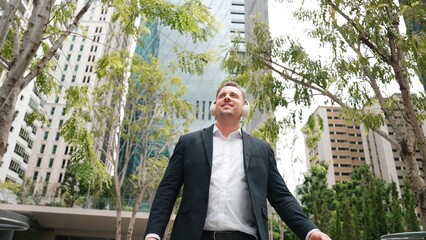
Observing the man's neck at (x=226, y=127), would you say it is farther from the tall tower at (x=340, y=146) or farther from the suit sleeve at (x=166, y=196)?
the tall tower at (x=340, y=146)

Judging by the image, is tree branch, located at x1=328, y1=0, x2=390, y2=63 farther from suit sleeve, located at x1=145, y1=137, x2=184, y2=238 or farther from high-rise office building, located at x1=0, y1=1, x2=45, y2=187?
Result: high-rise office building, located at x1=0, y1=1, x2=45, y2=187

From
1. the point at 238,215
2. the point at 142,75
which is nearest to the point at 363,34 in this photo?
the point at 238,215

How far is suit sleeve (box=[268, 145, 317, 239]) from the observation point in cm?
175

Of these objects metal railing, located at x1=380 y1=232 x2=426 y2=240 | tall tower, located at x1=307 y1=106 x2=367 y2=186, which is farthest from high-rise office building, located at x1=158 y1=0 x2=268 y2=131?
tall tower, located at x1=307 y1=106 x2=367 y2=186

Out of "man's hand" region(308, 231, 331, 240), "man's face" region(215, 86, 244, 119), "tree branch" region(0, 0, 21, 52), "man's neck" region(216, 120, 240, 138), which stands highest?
"tree branch" region(0, 0, 21, 52)

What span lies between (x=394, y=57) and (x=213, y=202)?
421 centimetres

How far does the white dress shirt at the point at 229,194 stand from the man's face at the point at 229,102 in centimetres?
21

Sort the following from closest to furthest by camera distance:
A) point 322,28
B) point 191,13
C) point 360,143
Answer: point 191,13 → point 322,28 → point 360,143

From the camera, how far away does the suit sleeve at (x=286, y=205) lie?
1745 mm

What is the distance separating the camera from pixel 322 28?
6.32 m

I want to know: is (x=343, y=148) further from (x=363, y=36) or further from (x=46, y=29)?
(x=46, y=29)

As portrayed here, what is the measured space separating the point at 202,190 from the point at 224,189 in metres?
0.13

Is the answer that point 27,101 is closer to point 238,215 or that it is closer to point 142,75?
point 142,75

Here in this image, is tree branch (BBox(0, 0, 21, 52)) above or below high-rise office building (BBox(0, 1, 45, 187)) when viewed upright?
below
